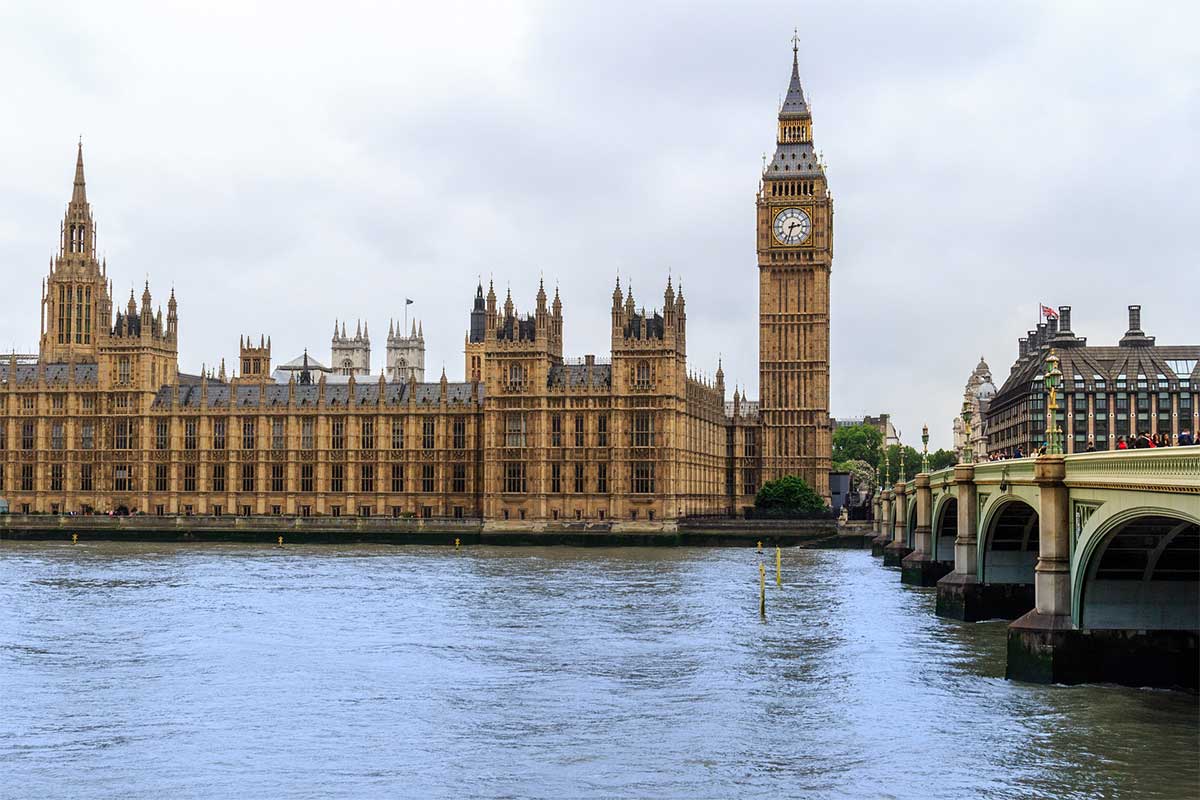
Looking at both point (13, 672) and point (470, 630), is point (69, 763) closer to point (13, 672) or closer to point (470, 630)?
point (13, 672)

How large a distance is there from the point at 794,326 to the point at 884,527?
3465cm

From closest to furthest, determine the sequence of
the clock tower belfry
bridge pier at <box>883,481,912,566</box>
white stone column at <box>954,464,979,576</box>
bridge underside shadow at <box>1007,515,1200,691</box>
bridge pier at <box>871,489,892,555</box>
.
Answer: bridge underside shadow at <box>1007,515,1200,691</box> → white stone column at <box>954,464,979,576</box> → bridge pier at <box>883,481,912,566</box> → bridge pier at <box>871,489,892,555</box> → the clock tower belfry

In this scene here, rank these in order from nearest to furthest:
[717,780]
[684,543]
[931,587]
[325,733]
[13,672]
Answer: [717,780] → [325,733] → [13,672] → [931,587] → [684,543]

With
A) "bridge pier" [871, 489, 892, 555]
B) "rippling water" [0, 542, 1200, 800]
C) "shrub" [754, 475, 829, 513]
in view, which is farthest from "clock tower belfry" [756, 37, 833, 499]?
"rippling water" [0, 542, 1200, 800]

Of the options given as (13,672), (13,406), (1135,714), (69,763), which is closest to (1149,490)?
(1135,714)

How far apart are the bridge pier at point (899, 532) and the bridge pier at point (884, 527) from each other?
7208mm

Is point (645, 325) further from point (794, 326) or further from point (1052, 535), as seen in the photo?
point (1052, 535)

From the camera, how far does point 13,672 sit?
40844 mm

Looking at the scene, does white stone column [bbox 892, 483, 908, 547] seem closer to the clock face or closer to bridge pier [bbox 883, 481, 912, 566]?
bridge pier [bbox 883, 481, 912, 566]

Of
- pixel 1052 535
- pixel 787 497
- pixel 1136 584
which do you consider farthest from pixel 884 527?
pixel 1136 584

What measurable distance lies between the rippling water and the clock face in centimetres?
7329

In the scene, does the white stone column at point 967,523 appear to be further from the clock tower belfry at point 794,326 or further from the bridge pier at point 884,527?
the clock tower belfry at point 794,326

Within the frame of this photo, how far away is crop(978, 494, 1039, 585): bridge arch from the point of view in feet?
167

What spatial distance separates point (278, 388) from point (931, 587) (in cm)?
7448
